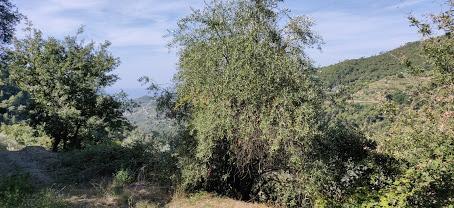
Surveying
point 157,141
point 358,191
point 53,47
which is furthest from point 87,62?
point 358,191

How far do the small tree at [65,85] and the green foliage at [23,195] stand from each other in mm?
8199

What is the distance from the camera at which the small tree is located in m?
23.0

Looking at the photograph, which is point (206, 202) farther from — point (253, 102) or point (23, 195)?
point (23, 195)

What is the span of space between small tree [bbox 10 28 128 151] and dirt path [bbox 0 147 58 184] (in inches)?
126

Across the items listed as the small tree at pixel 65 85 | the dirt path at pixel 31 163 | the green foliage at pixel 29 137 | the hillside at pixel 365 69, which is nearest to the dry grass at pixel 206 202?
the dirt path at pixel 31 163

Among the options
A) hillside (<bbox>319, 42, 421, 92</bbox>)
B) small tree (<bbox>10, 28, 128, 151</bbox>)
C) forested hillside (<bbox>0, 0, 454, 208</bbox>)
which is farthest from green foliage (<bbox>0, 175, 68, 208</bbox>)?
hillside (<bbox>319, 42, 421, 92</bbox>)

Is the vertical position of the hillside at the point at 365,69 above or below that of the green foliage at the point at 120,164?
above

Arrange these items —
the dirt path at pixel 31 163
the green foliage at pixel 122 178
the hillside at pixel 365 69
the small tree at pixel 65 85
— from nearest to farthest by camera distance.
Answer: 1. the green foliage at pixel 122 178
2. the dirt path at pixel 31 163
3. the small tree at pixel 65 85
4. the hillside at pixel 365 69

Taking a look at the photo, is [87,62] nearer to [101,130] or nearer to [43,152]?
[101,130]

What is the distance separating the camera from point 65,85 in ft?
75.2

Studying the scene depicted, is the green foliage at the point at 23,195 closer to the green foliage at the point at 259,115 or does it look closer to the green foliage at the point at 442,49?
the green foliage at the point at 259,115

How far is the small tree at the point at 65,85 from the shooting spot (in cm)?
2295

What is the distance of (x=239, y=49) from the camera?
1319 cm

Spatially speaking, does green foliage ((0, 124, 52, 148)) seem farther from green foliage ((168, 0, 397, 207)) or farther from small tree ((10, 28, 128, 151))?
green foliage ((168, 0, 397, 207))
